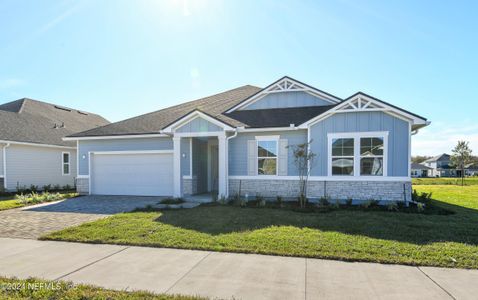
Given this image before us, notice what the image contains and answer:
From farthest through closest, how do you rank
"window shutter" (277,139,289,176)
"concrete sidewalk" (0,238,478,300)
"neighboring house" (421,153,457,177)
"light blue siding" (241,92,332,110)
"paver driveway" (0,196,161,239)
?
"neighboring house" (421,153,457,177) < "light blue siding" (241,92,332,110) < "window shutter" (277,139,289,176) < "paver driveway" (0,196,161,239) < "concrete sidewalk" (0,238,478,300)

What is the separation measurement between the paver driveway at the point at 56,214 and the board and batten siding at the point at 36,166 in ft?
21.2

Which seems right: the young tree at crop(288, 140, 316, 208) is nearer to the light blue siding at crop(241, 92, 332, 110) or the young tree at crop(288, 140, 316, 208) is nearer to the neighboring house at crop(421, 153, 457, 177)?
the light blue siding at crop(241, 92, 332, 110)

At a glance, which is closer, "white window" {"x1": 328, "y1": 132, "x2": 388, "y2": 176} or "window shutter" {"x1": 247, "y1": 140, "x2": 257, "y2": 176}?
"white window" {"x1": 328, "y1": 132, "x2": 388, "y2": 176}

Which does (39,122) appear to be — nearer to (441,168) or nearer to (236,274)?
(236,274)

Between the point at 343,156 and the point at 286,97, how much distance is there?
4.92 meters

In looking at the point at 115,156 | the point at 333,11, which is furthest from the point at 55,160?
the point at 333,11

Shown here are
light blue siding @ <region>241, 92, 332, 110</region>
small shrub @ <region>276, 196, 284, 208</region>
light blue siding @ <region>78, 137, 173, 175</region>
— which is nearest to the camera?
small shrub @ <region>276, 196, 284, 208</region>

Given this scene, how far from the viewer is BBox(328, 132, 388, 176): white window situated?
10289mm

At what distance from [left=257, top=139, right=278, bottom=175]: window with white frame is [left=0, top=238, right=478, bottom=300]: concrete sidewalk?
692 cm

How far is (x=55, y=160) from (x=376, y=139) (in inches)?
769

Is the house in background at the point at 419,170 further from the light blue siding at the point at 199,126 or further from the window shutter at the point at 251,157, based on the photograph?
the light blue siding at the point at 199,126

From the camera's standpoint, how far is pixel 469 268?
4430 mm

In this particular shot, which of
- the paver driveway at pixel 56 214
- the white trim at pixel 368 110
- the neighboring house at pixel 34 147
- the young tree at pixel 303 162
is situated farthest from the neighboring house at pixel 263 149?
the neighboring house at pixel 34 147

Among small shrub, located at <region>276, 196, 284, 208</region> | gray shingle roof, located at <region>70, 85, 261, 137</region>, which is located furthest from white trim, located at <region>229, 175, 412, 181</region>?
gray shingle roof, located at <region>70, 85, 261, 137</region>
